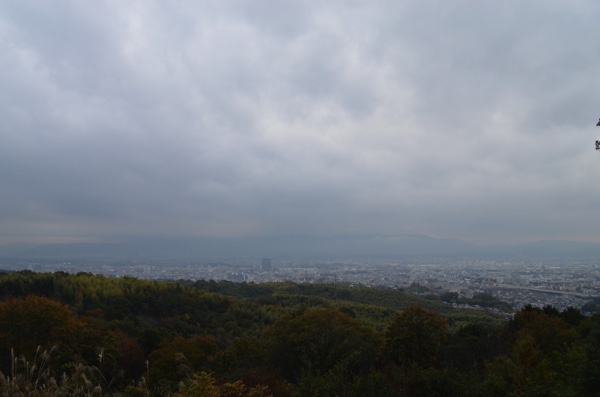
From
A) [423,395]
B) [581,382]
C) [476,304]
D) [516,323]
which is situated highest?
[581,382]

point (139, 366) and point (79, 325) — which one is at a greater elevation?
point (79, 325)

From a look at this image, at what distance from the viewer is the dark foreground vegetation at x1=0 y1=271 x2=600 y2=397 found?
22.3 ft

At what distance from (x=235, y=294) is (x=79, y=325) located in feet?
126

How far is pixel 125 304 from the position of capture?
34594 mm

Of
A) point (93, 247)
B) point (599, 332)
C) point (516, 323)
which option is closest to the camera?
point (599, 332)

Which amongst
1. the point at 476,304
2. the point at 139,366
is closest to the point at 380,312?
the point at 476,304

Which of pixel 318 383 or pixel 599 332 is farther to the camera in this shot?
pixel 599 332

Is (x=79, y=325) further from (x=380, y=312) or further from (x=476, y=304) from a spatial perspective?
(x=476, y=304)

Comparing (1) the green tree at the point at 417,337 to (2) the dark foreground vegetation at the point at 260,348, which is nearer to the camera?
(2) the dark foreground vegetation at the point at 260,348

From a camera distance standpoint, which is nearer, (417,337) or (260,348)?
(260,348)

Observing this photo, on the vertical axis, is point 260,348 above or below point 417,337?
below

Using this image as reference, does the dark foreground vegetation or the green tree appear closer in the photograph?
the dark foreground vegetation

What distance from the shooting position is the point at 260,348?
19.3 metres

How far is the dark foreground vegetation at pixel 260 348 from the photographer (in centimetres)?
679
